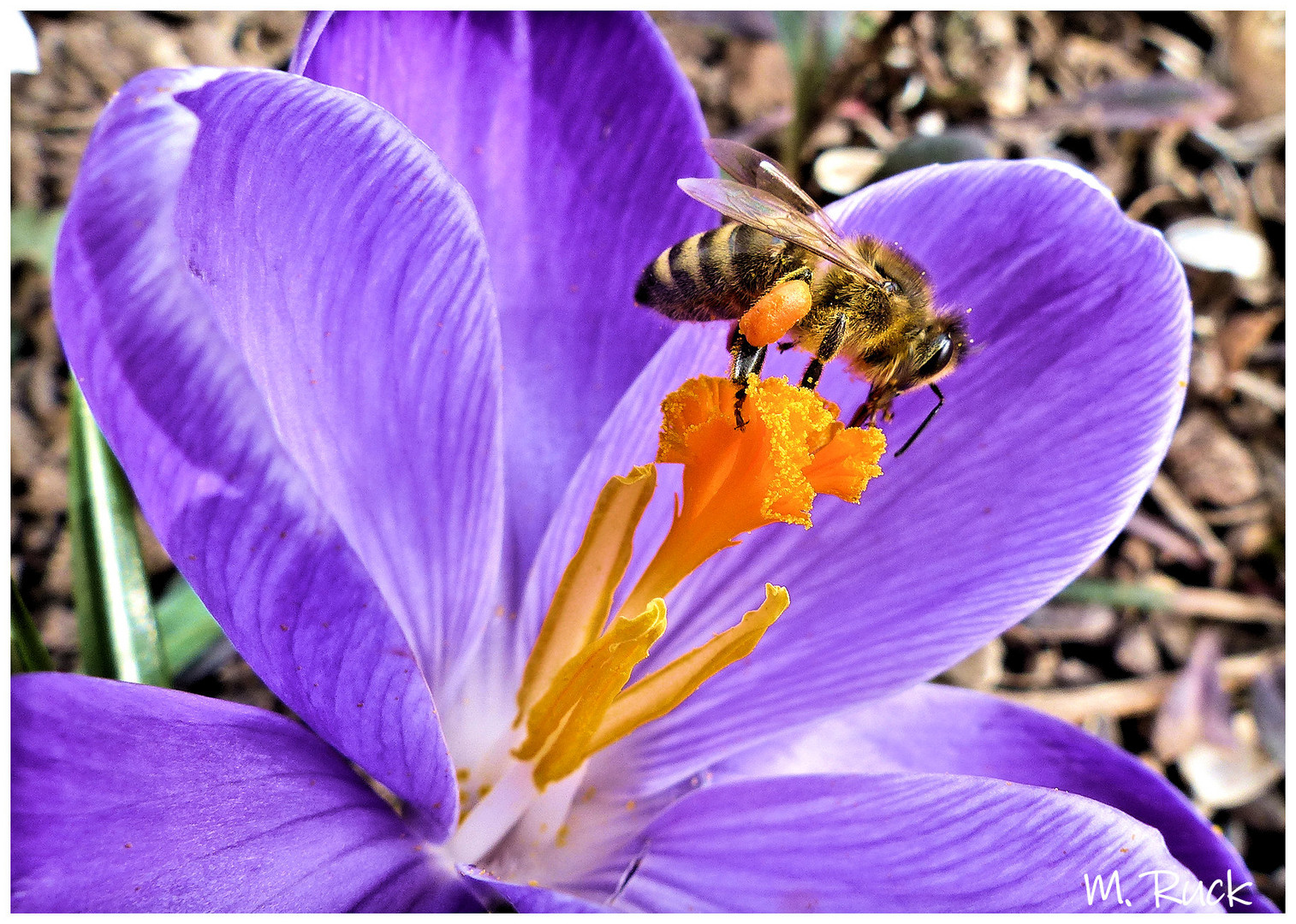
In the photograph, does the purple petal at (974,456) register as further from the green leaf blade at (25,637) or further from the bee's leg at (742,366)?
the green leaf blade at (25,637)

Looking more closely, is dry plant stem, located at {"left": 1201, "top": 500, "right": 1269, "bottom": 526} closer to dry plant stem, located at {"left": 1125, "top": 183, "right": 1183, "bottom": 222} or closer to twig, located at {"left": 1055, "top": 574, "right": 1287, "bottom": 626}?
twig, located at {"left": 1055, "top": 574, "right": 1287, "bottom": 626}

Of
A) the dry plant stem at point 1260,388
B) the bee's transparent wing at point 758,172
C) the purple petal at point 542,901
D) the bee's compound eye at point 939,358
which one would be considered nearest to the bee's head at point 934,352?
the bee's compound eye at point 939,358

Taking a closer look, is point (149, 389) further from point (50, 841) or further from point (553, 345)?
point (553, 345)

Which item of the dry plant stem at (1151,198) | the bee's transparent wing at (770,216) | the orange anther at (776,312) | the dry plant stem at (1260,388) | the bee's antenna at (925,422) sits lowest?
the dry plant stem at (1260,388)

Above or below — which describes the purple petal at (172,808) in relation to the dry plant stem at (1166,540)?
above

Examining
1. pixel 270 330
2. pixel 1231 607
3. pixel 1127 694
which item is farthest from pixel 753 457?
pixel 1231 607

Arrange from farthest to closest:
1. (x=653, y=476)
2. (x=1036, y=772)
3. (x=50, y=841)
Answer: (x=1036, y=772) < (x=653, y=476) < (x=50, y=841)

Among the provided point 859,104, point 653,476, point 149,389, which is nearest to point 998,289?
point 653,476
